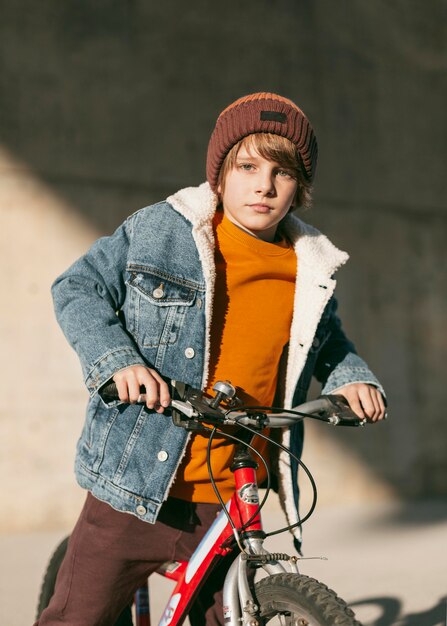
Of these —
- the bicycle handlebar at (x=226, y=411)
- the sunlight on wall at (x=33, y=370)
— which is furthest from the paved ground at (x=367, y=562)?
the bicycle handlebar at (x=226, y=411)

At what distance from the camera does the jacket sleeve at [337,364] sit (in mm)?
2301

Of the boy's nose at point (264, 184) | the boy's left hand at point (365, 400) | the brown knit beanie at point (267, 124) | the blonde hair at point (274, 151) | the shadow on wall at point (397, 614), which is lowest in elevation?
the shadow on wall at point (397, 614)

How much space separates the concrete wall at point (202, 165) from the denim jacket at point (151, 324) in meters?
2.90

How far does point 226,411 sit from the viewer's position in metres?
1.86

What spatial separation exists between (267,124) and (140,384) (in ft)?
2.63

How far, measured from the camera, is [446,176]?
5898mm

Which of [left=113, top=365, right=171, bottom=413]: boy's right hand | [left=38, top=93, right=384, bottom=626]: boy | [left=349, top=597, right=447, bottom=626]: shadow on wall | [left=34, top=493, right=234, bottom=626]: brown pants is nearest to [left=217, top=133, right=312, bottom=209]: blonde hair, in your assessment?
[left=38, top=93, right=384, bottom=626]: boy

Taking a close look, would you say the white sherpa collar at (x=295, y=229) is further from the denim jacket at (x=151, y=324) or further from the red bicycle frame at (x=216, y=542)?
the red bicycle frame at (x=216, y=542)

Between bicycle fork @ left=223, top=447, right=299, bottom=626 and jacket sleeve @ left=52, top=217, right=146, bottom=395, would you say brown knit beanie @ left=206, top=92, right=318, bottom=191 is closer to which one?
jacket sleeve @ left=52, top=217, right=146, bottom=395

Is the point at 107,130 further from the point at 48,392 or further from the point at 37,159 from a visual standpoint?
the point at 48,392

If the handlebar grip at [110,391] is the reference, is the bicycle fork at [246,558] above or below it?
below

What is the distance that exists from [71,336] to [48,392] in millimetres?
3073

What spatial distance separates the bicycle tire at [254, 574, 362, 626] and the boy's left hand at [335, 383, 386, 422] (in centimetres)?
54

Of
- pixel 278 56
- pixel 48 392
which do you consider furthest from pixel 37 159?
pixel 278 56
